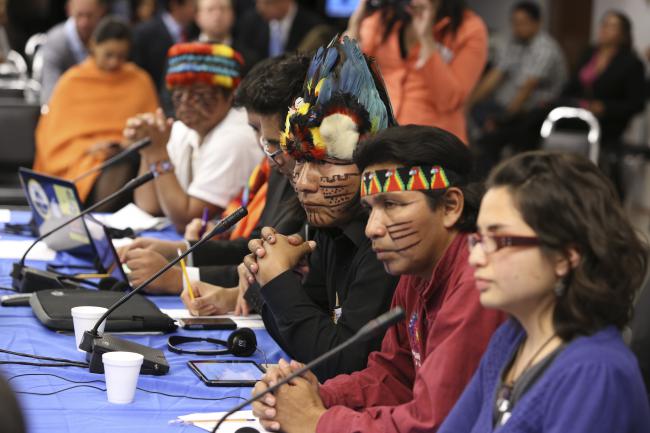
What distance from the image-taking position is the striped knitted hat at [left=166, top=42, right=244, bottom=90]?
3.92 metres

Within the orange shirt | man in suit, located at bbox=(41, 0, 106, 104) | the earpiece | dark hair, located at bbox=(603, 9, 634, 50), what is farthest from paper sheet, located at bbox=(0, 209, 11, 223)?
dark hair, located at bbox=(603, 9, 634, 50)

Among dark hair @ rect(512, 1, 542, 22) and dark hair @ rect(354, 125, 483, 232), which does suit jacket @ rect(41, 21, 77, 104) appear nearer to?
dark hair @ rect(512, 1, 542, 22)

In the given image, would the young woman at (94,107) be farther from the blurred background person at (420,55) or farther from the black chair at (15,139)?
the blurred background person at (420,55)

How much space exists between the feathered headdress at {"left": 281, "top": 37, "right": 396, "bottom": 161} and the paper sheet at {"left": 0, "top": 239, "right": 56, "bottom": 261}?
135 cm

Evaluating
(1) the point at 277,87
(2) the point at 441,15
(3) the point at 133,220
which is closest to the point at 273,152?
(1) the point at 277,87

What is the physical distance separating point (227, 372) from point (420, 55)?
2.42 metres

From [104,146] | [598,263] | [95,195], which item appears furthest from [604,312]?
[104,146]

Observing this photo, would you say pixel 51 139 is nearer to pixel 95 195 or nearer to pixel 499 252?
pixel 95 195

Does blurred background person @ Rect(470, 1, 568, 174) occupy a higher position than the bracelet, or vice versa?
the bracelet

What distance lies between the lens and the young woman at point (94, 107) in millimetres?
5504

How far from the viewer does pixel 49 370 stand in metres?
2.22

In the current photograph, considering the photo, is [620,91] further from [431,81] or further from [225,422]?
[225,422]

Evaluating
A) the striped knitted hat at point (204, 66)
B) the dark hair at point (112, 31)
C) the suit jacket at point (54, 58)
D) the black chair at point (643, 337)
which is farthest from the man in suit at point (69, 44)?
the black chair at point (643, 337)

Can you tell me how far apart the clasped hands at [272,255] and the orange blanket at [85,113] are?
10.3ft
